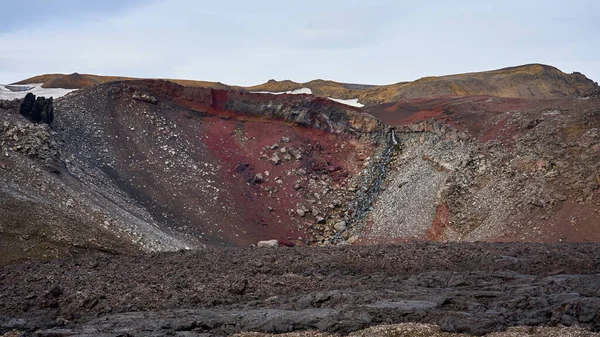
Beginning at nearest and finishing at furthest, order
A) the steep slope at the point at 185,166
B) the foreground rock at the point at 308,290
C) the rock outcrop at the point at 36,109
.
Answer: the foreground rock at the point at 308,290 < the steep slope at the point at 185,166 < the rock outcrop at the point at 36,109

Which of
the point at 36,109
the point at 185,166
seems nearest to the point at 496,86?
the point at 185,166

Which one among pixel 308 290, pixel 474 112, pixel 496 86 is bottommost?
pixel 308 290

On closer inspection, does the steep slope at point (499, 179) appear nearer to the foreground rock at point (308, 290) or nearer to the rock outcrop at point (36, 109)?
the foreground rock at point (308, 290)

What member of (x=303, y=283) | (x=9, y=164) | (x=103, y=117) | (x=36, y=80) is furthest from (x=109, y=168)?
(x=36, y=80)

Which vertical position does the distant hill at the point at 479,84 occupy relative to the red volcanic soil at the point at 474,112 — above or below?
above

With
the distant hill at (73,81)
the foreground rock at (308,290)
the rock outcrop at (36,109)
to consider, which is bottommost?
the foreground rock at (308,290)

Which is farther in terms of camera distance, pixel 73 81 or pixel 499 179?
pixel 73 81

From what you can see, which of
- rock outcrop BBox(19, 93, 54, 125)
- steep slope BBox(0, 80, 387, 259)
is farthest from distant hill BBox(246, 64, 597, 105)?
rock outcrop BBox(19, 93, 54, 125)

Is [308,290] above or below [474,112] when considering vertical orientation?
below

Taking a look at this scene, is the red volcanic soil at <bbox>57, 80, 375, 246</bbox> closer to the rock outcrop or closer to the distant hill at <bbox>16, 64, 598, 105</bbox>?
the rock outcrop

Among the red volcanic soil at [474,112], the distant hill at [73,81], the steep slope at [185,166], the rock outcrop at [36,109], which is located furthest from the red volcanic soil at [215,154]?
the distant hill at [73,81]

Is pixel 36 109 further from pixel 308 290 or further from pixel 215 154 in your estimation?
pixel 308 290

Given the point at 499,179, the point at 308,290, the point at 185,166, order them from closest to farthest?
the point at 308,290 → the point at 499,179 → the point at 185,166

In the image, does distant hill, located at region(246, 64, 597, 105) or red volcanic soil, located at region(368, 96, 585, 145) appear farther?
distant hill, located at region(246, 64, 597, 105)
